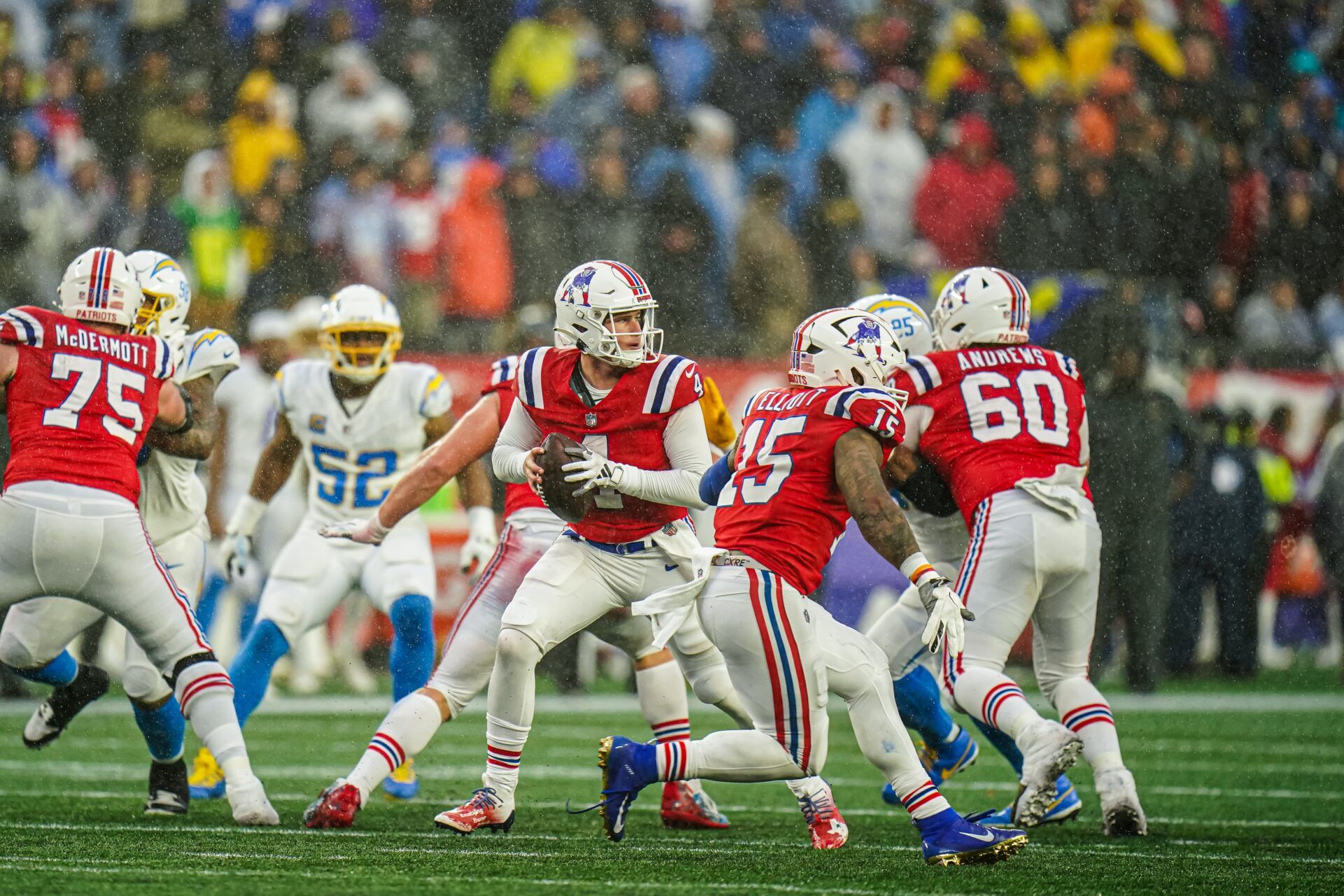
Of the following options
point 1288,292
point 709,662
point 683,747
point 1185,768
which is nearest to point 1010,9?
point 1288,292

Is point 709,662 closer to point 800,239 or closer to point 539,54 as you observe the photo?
point 800,239

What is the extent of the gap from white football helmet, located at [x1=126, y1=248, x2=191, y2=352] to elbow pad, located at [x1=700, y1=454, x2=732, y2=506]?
226 centimetres

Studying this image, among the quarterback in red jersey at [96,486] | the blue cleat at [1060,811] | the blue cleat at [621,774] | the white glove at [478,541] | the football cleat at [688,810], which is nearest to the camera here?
the blue cleat at [621,774]

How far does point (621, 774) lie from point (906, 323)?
92.0 inches

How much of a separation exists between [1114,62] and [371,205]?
20.5 ft

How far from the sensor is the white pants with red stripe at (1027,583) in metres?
5.99

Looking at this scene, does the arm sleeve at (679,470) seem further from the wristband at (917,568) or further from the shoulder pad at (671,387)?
the wristband at (917,568)

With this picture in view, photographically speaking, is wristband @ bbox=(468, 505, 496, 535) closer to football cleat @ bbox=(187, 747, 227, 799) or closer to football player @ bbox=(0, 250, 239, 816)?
football player @ bbox=(0, 250, 239, 816)

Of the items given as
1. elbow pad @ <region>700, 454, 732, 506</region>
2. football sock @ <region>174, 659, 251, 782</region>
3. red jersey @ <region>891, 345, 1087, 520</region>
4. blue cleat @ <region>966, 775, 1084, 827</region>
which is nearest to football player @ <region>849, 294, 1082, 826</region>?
blue cleat @ <region>966, 775, 1084, 827</region>

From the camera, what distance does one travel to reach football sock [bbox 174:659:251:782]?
19.2 feet

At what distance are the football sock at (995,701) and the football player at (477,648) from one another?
0.93 meters

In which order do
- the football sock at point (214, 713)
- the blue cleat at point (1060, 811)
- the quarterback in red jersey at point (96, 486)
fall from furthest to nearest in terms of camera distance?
the blue cleat at point (1060, 811), the football sock at point (214, 713), the quarterback in red jersey at point (96, 486)

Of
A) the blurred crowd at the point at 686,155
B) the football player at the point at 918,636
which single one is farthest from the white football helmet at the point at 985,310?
the blurred crowd at the point at 686,155

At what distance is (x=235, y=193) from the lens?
40.3ft
